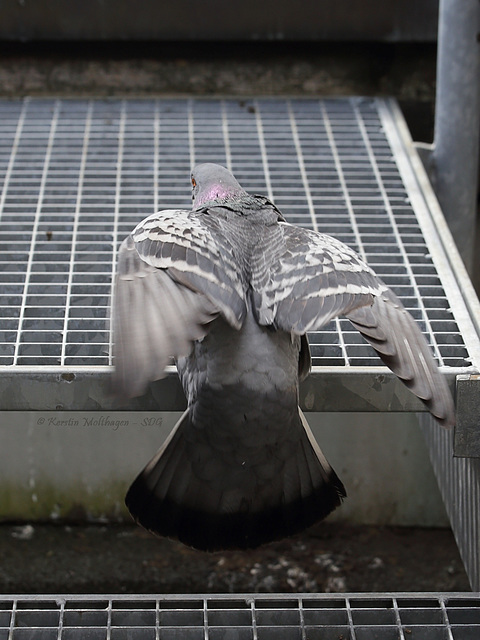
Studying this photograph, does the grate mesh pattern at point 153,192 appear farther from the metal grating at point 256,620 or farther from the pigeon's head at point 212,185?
the metal grating at point 256,620

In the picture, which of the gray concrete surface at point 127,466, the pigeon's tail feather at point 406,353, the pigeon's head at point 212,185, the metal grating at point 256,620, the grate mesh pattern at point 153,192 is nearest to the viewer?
the pigeon's tail feather at point 406,353

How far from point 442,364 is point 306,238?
484 mm

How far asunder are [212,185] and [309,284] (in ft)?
2.99

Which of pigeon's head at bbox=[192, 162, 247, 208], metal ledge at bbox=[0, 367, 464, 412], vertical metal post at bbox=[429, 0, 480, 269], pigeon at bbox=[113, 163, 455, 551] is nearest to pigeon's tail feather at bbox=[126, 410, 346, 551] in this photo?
pigeon at bbox=[113, 163, 455, 551]

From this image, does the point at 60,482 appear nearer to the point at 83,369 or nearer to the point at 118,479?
the point at 118,479

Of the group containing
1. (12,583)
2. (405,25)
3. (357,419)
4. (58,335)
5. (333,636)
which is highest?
(405,25)

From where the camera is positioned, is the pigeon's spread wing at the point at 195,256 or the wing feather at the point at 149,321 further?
the pigeon's spread wing at the point at 195,256

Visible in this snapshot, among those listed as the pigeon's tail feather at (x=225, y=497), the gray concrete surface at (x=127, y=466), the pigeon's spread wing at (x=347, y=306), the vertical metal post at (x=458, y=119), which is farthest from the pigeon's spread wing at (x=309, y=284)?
the gray concrete surface at (x=127, y=466)

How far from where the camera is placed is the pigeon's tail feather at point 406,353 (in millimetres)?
1920

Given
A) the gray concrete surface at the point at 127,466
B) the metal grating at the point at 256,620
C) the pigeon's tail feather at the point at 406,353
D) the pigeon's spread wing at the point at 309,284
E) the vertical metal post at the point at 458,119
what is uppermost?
the vertical metal post at the point at 458,119

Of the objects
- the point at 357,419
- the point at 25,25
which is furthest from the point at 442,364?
the point at 25,25

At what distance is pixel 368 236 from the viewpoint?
9.48 feet

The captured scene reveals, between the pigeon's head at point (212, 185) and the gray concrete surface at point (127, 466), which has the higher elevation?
the pigeon's head at point (212, 185)

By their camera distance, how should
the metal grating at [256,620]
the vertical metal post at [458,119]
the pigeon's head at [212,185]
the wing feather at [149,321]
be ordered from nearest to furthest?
the wing feather at [149,321] → the metal grating at [256,620] → the pigeon's head at [212,185] → the vertical metal post at [458,119]
